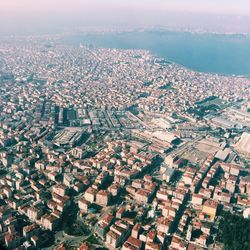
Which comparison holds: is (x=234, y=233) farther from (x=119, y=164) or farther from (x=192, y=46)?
(x=192, y=46)

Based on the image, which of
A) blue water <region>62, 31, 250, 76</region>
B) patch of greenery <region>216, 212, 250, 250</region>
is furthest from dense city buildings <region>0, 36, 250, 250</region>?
blue water <region>62, 31, 250, 76</region>

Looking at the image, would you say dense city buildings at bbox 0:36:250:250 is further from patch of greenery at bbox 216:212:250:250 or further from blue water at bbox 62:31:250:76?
blue water at bbox 62:31:250:76

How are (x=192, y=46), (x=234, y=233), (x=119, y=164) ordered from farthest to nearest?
(x=192, y=46) → (x=119, y=164) → (x=234, y=233)

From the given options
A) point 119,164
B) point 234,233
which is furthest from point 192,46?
point 234,233

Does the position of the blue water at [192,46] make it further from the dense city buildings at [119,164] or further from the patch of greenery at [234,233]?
the patch of greenery at [234,233]

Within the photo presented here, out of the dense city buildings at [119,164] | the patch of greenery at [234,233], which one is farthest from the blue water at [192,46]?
the patch of greenery at [234,233]
